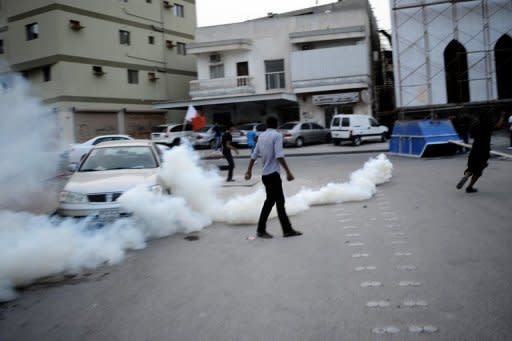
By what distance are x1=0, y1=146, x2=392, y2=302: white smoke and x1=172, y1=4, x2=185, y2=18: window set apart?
105 feet

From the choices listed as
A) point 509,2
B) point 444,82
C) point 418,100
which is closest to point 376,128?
point 418,100

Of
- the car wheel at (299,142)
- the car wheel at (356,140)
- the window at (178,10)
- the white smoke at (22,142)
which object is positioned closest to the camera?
the white smoke at (22,142)

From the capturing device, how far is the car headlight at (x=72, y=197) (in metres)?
7.46

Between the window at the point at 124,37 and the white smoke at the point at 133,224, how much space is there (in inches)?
1094

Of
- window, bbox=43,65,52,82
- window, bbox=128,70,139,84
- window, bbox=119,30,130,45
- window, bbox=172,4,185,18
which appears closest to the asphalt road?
window, bbox=43,65,52,82

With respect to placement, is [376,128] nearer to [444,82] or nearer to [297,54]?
[444,82]

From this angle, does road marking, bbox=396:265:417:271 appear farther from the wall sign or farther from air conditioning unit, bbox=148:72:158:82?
air conditioning unit, bbox=148:72:158:82

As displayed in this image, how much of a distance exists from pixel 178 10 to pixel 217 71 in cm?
820

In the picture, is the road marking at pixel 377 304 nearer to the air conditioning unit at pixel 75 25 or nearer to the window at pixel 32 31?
the air conditioning unit at pixel 75 25

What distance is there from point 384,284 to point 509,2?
27958mm

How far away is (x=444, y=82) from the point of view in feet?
92.5

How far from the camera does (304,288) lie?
4895mm

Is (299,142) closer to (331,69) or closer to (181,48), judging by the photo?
(331,69)

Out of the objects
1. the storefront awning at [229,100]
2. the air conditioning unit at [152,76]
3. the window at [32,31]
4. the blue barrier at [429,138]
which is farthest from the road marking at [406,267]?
the air conditioning unit at [152,76]
